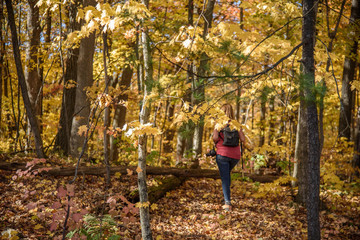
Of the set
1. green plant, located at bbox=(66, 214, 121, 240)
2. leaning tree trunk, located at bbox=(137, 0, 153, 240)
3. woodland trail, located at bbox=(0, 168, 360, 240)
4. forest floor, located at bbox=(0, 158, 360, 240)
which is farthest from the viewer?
woodland trail, located at bbox=(0, 168, 360, 240)

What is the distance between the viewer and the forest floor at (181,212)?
378 centimetres

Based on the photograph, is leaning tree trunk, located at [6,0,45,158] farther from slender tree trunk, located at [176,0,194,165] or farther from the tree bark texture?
slender tree trunk, located at [176,0,194,165]

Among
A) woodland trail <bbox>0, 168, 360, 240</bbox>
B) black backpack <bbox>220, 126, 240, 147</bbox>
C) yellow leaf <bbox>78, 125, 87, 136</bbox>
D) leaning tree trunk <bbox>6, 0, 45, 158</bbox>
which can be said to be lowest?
woodland trail <bbox>0, 168, 360, 240</bbox>

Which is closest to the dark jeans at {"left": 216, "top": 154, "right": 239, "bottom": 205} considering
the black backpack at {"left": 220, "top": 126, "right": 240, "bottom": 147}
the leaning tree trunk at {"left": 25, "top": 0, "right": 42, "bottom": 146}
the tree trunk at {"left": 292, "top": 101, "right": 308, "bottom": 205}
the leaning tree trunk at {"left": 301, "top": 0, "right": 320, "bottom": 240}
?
the black backpack at {"left": 220, "top": 126, "right": 240, "bottom": 147}

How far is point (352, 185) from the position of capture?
7.93 metres

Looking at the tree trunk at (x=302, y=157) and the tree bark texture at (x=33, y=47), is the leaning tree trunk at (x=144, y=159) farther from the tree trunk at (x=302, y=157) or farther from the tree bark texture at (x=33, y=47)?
the tree bark texture at (x=33, y=47)

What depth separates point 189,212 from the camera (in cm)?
501

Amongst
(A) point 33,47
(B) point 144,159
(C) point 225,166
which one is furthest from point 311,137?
(A) point 33,47

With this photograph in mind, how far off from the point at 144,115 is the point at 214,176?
3.84 meters

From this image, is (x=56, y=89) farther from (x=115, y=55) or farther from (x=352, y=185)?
(x=352, y=185)

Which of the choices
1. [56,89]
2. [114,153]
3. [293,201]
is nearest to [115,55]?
[56,89]

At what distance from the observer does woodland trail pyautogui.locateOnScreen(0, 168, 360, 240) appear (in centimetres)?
390

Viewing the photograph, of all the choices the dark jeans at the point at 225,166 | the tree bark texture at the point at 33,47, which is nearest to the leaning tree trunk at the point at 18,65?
the tree bark texture at the point at 33,47

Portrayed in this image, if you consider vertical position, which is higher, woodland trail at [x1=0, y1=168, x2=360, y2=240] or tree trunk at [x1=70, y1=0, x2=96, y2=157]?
tree trunk at [x1=70, y1=0, x2=96, y2=157]
